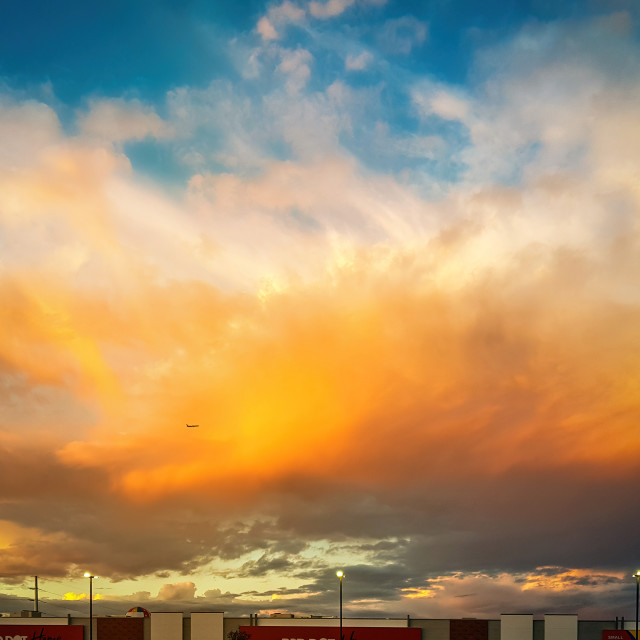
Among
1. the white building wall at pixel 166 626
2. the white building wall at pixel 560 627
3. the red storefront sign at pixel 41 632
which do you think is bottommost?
the red storefront sign at pixel 41 632

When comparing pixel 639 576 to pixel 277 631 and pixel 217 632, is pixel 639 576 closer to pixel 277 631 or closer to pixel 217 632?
pixel 277 631

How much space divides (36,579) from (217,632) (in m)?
50.3

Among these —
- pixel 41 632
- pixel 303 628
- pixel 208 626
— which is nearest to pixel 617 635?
pixel 303 628

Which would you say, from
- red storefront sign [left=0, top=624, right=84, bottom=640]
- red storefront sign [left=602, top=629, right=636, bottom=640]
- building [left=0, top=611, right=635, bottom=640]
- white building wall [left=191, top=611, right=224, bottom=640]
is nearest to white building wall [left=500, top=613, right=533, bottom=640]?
building [left=0, top=611, right=635, bottom=640]

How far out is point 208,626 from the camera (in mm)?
80875

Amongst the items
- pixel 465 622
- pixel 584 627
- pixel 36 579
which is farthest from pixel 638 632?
pixel 36 579

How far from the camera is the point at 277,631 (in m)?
78.3

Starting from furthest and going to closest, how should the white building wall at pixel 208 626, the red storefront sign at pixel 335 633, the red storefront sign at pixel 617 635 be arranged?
the white building wall at pixel 208 626 → the red storefront sign at pixel 335 633 → the red storefront sign at pixel 617 635

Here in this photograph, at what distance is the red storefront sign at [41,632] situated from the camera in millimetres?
82875

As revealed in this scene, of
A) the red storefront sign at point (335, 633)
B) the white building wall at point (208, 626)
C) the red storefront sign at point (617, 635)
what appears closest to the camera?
the red storefront sign at point (617, 635)

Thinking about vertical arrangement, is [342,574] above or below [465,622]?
above

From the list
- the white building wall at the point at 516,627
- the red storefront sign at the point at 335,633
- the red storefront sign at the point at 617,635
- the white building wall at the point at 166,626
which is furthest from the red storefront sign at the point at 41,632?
the red storefront sign at the point at 617,635

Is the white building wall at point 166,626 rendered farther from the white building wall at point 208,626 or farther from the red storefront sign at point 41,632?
the red storefront sign at point 41,632

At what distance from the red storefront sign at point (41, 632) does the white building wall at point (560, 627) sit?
45786 millimetres
